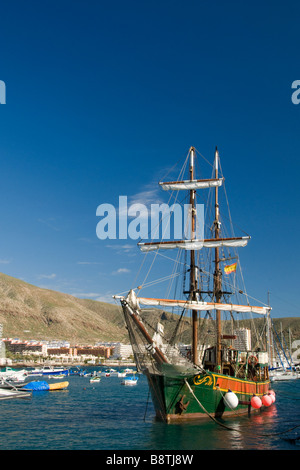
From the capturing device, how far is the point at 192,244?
142 feet

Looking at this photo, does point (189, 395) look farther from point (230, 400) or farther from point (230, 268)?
point (230, 268)

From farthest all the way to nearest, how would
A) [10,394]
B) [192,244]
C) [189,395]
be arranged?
[10,394] < [192,244] < [189,395]

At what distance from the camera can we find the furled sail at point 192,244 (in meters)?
43.4

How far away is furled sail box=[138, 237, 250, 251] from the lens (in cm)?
4338

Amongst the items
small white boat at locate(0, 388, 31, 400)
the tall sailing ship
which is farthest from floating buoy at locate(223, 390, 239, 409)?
small white boat at locate(0, 388, 31, 400)

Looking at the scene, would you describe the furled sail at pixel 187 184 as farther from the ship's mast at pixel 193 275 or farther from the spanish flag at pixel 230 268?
the spanish flag at pixel 230 268

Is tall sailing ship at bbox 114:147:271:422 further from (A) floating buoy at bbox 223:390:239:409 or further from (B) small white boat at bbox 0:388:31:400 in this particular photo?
(B) small white boat at bbox 0:388:31:400

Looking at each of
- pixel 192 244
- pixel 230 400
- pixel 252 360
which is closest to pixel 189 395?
pixel 230 400

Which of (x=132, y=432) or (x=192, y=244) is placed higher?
(x=192, y=244)

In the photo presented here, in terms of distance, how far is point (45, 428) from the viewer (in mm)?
37250

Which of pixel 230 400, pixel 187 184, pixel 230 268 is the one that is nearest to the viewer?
pixel 230 400
